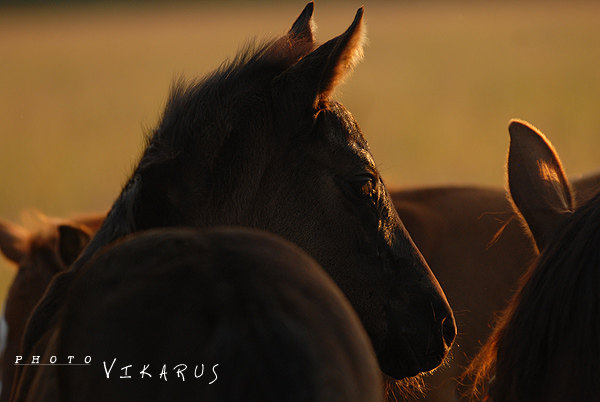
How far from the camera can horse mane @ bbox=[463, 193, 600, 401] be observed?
169 centimetres

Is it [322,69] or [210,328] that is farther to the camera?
[322,69]

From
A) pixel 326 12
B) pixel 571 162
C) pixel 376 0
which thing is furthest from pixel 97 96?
pixel 376 0

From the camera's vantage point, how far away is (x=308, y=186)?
90.4 inches

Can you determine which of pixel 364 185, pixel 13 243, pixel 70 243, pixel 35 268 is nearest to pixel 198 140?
pixel 364 185

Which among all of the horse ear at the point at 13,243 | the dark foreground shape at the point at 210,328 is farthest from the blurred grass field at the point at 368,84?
the dark foreground shape at the point at 210,328

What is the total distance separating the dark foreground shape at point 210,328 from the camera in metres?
1.26

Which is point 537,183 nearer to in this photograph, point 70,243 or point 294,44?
point 294,44

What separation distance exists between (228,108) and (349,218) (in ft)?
1.62

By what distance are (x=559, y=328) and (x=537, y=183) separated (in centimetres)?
66

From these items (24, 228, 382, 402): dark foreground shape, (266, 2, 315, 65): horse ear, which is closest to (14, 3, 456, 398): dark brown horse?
(266, 2, 315, 65): horse ear

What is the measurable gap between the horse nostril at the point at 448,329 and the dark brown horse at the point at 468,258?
1.11 meters

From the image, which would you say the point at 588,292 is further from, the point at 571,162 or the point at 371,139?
the point at 371,139

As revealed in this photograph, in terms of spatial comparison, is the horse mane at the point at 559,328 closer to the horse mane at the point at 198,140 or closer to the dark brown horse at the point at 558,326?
the dark brown horse at the point at 558,326

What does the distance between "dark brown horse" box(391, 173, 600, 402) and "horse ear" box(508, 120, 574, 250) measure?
111 centimetres
